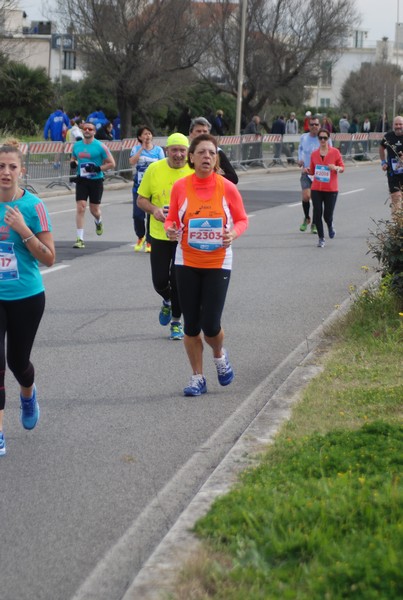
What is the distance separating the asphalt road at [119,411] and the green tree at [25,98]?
30958 millimetres

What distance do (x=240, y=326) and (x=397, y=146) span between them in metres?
8.07

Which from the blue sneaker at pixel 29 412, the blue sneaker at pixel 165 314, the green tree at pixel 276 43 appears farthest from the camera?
the green tree at pixel 276 43

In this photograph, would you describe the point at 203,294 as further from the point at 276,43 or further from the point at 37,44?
the point at 37,44

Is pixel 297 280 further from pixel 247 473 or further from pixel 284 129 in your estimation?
pixel 284 129

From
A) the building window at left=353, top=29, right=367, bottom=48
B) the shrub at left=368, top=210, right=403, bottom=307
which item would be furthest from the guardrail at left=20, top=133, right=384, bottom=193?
the building window at left=353, top=29, right=367, bottom=48

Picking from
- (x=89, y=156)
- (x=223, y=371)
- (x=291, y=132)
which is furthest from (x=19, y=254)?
(x=291, y=132)

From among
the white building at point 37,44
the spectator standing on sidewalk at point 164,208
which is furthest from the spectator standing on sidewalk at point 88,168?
the white building at point 37,44

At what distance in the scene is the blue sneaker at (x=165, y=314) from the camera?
10.8 m

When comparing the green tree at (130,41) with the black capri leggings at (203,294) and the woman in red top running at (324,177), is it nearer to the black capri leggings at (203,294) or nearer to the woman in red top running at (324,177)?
the woman in red top running at (324,177)

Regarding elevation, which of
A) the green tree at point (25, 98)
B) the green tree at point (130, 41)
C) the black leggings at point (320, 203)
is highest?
the green tree at point (130, 41)

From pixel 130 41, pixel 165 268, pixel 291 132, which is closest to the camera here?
pixel 165 268

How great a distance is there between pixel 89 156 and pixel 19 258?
10.8m

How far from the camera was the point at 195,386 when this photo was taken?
27.3ft

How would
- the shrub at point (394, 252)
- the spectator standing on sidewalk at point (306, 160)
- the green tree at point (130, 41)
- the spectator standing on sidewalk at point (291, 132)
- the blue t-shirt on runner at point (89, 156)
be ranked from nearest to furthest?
the shrub at point (394, 252)
the blue t-shirt on runner at point (89, 156)
the spectator standing on sidewalk at point (306, 160)
the green tree at point (130, 41)
the spectator standing on sidewalk at point (291, 132)
